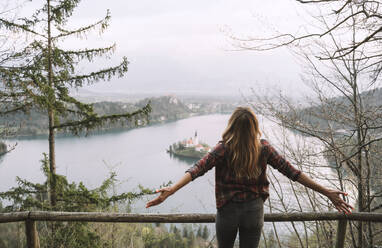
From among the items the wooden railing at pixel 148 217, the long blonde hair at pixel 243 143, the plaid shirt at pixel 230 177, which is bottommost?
the wooden railing at pixel 148 217

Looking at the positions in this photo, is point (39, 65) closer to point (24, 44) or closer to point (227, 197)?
point (24, 44)

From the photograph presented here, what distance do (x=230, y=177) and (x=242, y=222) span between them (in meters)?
0.24

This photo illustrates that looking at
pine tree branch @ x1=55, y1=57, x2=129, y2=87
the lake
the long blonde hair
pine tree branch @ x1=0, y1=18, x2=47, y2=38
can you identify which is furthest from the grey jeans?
the lake

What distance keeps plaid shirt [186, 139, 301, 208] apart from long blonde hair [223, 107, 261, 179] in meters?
0.04

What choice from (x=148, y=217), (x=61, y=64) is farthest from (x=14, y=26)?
(x=148, y=217)

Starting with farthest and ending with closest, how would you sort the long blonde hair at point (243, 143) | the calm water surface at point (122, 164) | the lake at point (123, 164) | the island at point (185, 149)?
the island at point (185, 149)
the calm water surface at point (122, 164)
the lake at point (123, 164)
the long blonde hair at point (243, 143)

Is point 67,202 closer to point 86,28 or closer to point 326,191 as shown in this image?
point 86,28

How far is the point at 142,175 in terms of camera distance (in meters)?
33.9

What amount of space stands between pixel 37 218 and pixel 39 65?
3763 mm

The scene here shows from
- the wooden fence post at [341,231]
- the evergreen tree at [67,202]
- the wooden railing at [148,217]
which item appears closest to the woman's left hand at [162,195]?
the wooden railing at [148,217]

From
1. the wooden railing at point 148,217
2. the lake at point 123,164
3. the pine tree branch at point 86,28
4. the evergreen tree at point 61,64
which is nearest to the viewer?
the wooden railing at point 148,217

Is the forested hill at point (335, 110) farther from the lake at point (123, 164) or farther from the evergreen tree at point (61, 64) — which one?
the lake at point (123, 164)

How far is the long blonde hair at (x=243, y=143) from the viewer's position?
1222 mm

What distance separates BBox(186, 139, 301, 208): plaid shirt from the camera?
50.4 inches
